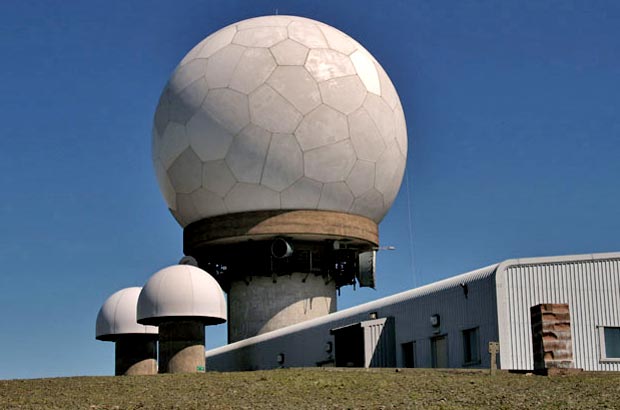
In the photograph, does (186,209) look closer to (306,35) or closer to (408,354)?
(306,35)

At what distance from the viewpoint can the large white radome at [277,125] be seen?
126ft

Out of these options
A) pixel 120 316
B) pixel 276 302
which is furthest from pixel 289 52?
pixel 120 316

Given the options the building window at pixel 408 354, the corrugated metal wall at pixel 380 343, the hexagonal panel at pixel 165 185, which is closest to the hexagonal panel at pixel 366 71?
the hexagonal panel at pixel 165 185

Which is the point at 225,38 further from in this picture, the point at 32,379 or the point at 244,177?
the point at 32,379

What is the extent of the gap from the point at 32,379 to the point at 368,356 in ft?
42.0

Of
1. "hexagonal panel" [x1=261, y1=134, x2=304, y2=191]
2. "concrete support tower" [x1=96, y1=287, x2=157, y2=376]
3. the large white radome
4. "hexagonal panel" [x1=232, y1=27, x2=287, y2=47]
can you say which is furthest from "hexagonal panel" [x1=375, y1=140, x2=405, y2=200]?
"concrete support tower" [x1=96, y1=287, x2=157, y2=376]

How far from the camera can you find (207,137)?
39094mm

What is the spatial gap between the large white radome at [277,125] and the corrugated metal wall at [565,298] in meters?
11.5

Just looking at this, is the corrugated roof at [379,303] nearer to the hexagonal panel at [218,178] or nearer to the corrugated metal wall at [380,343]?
the corrugated metal wall at [380,343]

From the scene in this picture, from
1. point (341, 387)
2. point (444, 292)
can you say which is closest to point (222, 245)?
point (444, 292)

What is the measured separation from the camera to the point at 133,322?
38500mm

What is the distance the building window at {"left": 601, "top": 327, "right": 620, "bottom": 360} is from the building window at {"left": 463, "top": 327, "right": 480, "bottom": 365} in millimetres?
3555

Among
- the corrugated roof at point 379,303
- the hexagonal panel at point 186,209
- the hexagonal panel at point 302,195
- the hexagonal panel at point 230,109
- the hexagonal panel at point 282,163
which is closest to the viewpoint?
→ the corrugated roof at point 379,303

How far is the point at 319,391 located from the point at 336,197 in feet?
64.8
